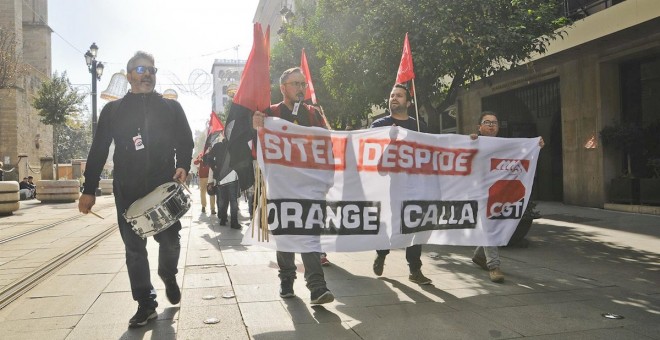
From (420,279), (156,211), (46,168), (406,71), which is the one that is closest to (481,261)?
(420,279)

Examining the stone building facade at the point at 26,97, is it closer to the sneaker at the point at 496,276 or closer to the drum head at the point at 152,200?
the drum head at the point at 152,200

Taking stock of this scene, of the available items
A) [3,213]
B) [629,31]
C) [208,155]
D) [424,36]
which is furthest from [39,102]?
[629,31]

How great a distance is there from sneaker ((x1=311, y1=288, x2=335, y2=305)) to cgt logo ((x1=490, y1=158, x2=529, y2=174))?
233cm

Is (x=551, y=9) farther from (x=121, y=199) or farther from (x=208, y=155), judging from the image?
(x=121, y=199)

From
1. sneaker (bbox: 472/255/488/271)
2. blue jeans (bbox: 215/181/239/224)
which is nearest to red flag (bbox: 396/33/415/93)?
sneaker (bbox: 472/255/488/271)

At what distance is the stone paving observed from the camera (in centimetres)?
340

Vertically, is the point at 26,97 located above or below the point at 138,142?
above

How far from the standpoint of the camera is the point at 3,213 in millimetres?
12883

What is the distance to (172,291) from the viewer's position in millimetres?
3936

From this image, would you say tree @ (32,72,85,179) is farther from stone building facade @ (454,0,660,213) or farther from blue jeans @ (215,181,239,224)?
stone building facade @ (454,0,660,213)

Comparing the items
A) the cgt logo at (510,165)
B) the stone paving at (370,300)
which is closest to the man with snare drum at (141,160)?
the stone paving at (370,300)

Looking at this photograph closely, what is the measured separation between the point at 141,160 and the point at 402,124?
2.50 m

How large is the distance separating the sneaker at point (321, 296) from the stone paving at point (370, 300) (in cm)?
10

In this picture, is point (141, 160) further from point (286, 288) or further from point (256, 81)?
point (286, 288)
